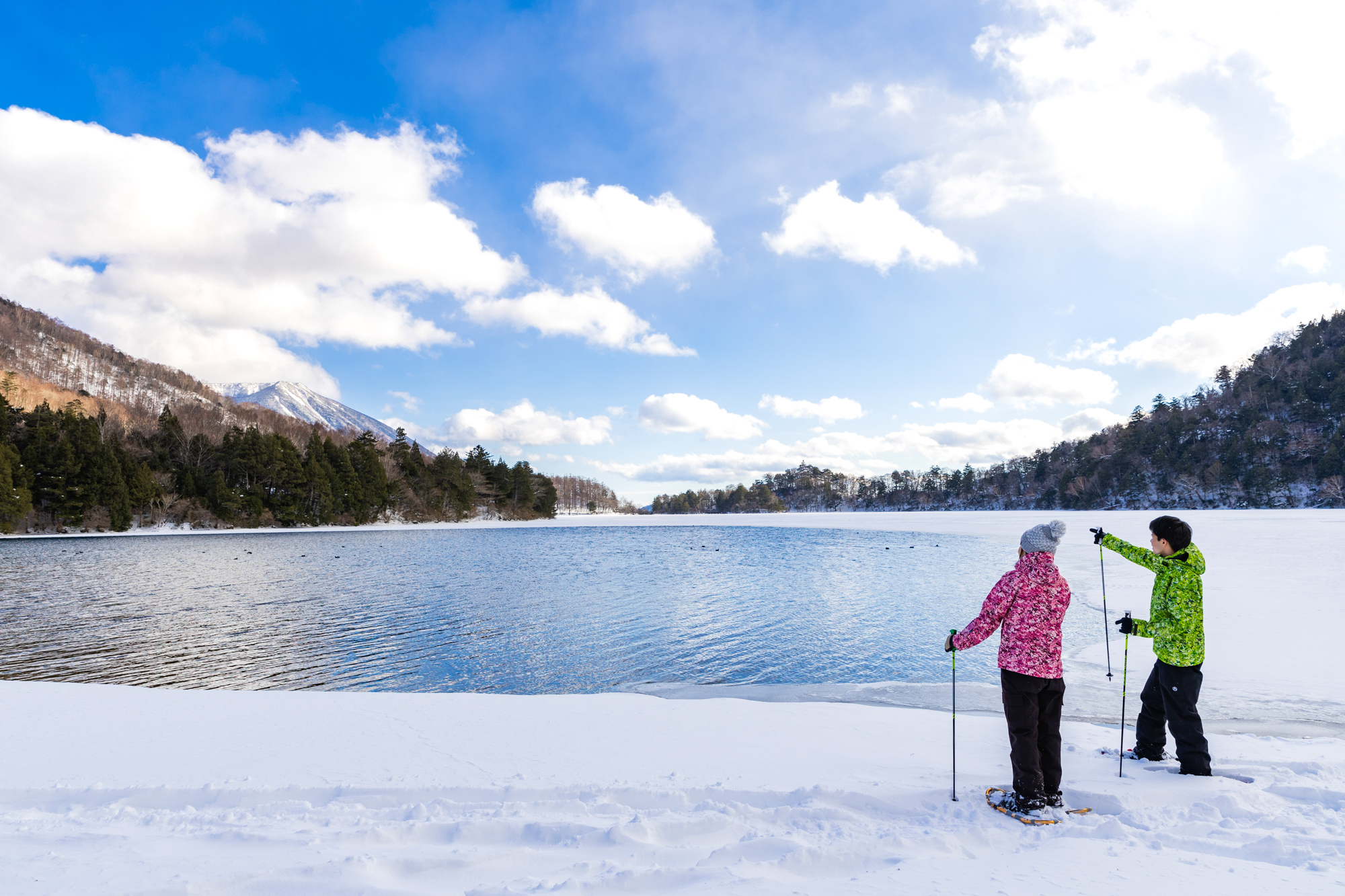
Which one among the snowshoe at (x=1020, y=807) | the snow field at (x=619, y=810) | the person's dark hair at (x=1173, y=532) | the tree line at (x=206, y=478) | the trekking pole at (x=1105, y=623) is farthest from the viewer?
the tree line at (x=206, y=478)

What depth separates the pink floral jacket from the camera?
13.4 ft

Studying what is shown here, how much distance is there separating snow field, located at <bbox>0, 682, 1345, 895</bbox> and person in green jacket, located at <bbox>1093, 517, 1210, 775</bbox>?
23 centimetres

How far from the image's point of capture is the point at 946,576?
69.3ft

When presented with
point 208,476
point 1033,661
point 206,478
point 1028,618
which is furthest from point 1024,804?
point 208,476

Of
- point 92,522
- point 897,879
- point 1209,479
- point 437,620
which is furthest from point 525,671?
point 1209,479

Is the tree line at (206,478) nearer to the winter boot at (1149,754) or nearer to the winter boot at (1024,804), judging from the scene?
the winter boot at (1024,804)

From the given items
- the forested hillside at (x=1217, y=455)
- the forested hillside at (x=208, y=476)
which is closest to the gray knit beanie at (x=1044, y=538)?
the forested hillside at (x=208, y=476)

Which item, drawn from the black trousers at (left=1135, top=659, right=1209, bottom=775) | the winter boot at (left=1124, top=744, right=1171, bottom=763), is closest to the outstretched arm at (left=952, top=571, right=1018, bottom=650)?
the black trousers at (left=1135, top=659, right=1209, bottom=775)

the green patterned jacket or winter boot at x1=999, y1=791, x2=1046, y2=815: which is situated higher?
the green patterned jacket

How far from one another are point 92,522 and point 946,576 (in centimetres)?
6438

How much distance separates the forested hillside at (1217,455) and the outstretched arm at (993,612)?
106m

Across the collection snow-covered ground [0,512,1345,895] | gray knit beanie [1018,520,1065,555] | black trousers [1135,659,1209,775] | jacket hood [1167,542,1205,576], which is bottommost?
snow-covered ground [0,512,1345,895]

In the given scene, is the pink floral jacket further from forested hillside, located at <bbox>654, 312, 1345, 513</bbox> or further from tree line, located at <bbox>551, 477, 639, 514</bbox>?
tree line, located at <bbox>551, 477, 639, 514</bbox>

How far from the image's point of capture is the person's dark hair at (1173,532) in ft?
15.2
